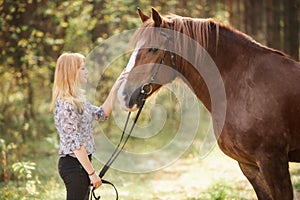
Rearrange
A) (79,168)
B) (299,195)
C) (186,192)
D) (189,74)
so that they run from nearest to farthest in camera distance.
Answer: (79,168), (189,74), (299,195), (186,192)

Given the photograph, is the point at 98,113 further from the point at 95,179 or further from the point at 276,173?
the point at 276,173

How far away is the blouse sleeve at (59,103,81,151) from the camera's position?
3.32 metres

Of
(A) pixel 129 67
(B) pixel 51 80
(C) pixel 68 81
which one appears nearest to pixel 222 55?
(A) pixel 129 67

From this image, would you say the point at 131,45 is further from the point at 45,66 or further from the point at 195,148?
the point at 45,66

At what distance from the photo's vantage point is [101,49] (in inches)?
367

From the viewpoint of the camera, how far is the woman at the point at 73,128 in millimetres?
3332

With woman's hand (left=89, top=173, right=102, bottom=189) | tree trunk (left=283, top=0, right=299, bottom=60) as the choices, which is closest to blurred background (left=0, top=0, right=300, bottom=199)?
tree trunk (left=283, top=0, right=299, bottom=60)

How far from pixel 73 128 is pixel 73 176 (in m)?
0.37

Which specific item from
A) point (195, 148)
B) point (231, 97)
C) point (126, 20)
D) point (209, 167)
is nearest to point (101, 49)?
point (126, 20)

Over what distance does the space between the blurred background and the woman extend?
231 cm

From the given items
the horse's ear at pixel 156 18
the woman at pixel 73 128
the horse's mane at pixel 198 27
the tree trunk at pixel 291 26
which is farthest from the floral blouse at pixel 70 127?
the tree trunk at pixel 291 26

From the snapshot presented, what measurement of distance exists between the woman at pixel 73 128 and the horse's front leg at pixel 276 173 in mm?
1260

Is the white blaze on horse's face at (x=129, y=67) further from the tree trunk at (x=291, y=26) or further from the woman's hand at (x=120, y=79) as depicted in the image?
the tree trunk at (x=291, y=26)

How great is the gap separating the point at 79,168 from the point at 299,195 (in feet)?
9.91
